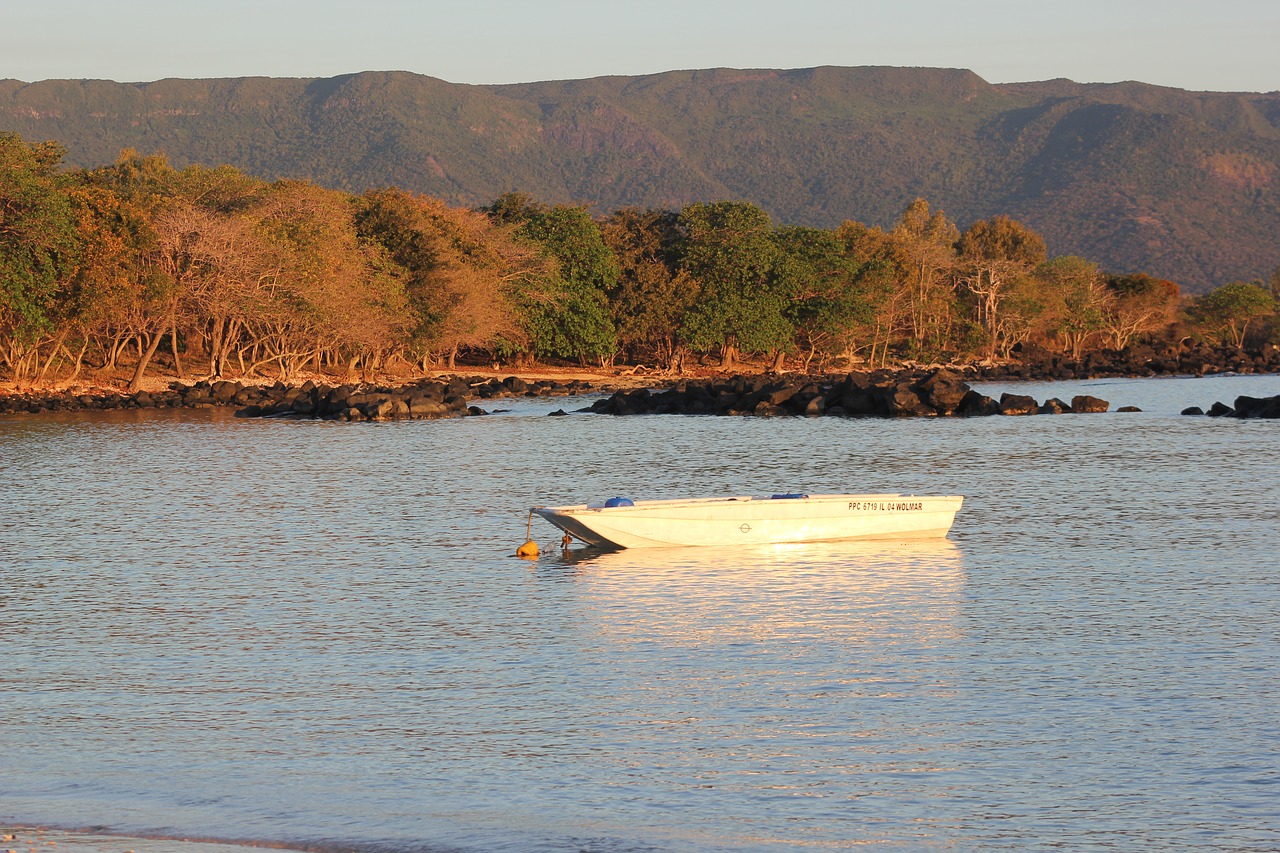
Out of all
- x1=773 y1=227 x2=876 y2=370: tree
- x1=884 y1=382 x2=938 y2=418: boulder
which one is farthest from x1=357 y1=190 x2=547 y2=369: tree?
x1=884 y1=382 x2=938 y2=418: boulder

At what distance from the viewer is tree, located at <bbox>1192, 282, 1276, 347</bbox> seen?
12494 cm

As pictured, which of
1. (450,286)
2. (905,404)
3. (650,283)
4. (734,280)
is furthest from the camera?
(734,280)

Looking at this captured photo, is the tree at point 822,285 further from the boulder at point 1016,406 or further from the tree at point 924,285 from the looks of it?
the boulder at point 1016,406

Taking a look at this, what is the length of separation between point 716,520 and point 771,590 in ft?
11.0

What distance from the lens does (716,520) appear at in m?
23.2

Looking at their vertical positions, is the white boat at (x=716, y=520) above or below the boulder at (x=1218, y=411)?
below

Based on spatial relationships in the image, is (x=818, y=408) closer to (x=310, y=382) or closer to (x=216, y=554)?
(x=310, y=382)

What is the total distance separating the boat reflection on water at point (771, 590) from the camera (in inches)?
686

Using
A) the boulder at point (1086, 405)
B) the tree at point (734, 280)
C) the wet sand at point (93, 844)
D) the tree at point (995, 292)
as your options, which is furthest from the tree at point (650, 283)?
the wet sand at point (93, 844)

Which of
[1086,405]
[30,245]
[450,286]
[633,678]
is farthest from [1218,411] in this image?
[633,678]

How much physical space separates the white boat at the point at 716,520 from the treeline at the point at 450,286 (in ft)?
141

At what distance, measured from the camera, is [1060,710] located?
13.3 metres

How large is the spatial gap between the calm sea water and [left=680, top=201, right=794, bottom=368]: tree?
5864 cm

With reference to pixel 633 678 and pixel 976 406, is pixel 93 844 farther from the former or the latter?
pixel 976 406
